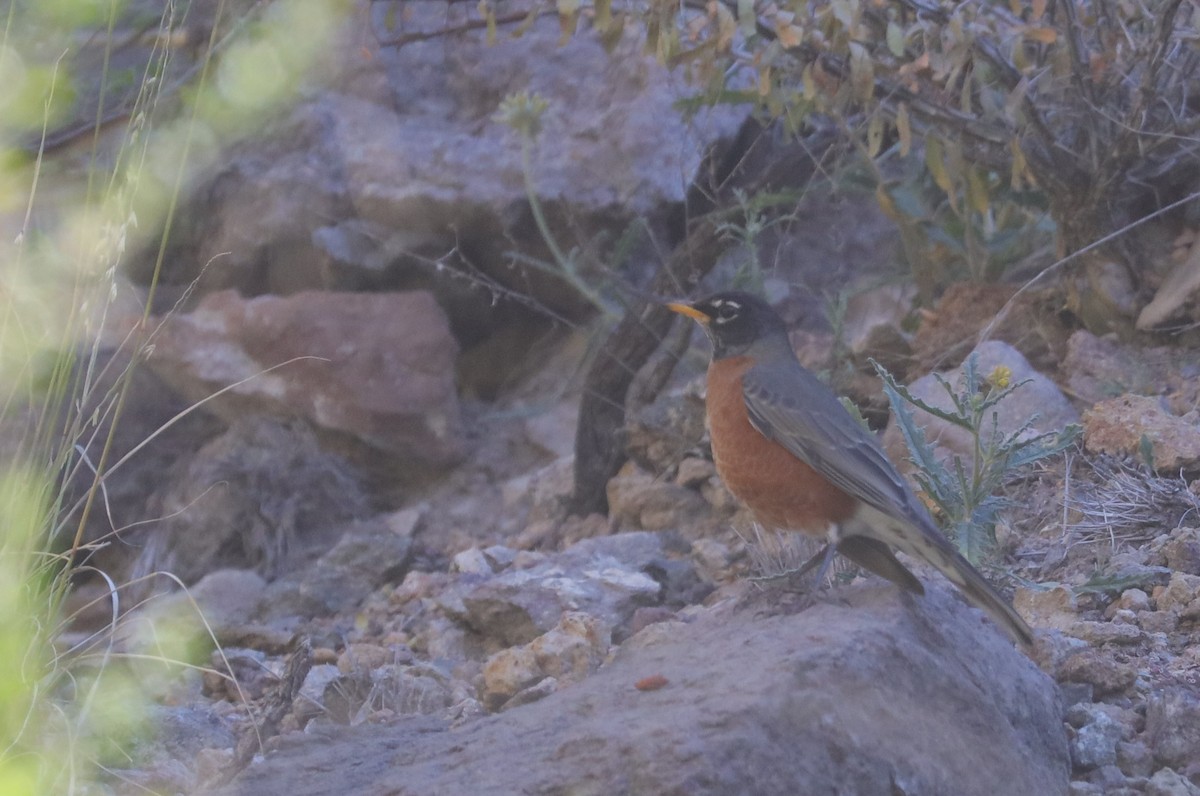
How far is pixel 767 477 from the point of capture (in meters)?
3.86

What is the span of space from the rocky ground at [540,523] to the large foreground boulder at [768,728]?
1 centimetres

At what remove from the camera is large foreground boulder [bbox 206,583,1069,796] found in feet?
7.78

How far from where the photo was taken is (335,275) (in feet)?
23.5

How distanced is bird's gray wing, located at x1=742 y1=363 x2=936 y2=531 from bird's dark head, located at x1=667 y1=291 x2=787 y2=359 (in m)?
0.26

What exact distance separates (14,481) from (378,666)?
5.80 ft

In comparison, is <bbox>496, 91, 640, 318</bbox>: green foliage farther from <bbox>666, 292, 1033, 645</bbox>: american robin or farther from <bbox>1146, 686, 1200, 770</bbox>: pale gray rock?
<bbox>1146, 686, 1200, 770</bbox>: pale gray rock

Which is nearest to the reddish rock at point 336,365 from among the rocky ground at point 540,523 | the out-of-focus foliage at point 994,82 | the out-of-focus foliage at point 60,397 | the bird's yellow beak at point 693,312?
the rocky ground at point 540,523

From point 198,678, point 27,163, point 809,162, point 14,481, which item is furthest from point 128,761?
point 809,162

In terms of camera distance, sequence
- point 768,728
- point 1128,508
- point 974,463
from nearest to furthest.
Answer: point 768,728 → point 974,463 → point 1128,508

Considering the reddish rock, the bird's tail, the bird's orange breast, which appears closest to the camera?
the bird's tail

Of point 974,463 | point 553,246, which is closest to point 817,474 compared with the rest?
point 974,463

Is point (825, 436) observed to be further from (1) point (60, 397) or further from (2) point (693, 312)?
(1) point (60, 397)

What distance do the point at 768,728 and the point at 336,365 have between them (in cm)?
467

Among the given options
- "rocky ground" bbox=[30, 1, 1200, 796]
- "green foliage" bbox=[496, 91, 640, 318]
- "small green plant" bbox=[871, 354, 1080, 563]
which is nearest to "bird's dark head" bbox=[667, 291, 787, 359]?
"small green plant" bbox=[871, 354, 1080, 563]
